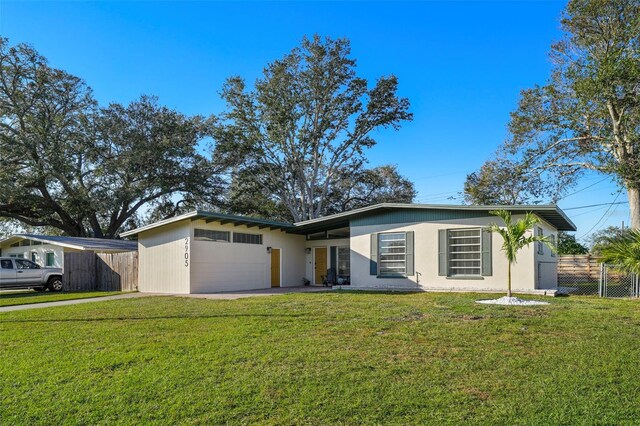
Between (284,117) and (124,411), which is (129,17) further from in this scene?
(284,117)

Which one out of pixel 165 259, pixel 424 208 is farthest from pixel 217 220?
pixel 424 208

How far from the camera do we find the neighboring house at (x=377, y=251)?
48.7 feet

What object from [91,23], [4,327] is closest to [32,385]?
[4,327]

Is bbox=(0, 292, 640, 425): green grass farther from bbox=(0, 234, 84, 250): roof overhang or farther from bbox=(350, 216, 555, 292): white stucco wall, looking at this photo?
bbox=(0, 234, 84, 250): roof overhang

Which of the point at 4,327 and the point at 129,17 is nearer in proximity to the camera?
the point at 4,327

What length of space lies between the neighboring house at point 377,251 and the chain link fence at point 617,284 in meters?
1.81

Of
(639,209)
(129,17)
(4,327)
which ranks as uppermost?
(129,17)

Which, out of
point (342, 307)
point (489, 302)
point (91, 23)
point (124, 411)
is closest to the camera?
point (124, 411)

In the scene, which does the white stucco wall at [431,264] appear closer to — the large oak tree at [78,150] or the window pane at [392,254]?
the window pane at [392,254]

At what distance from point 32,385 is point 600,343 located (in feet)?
23.1

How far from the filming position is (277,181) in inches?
1228

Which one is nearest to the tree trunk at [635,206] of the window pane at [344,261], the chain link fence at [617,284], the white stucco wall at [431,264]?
the chain link fence at [617,284]

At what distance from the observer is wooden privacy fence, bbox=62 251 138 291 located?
59.6 ft

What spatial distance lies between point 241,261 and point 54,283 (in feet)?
25.3
